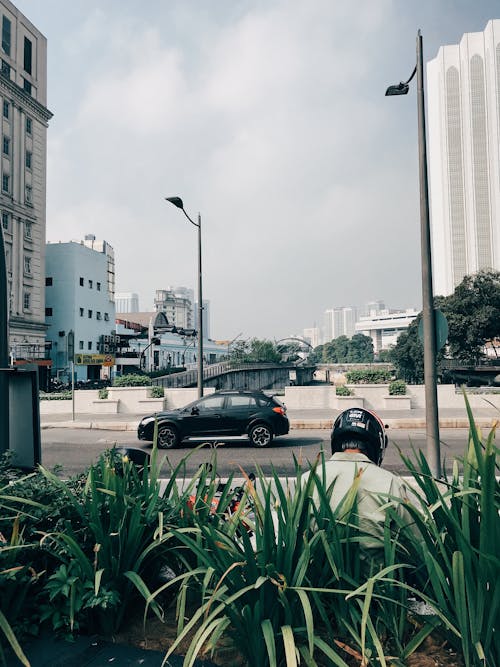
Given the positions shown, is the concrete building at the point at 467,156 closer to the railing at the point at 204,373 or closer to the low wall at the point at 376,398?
the railing at the point at 204,373

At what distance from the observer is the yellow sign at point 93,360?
52.3 metres

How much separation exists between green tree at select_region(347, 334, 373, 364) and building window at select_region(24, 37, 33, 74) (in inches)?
6225

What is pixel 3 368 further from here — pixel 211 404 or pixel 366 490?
pixel 211 404

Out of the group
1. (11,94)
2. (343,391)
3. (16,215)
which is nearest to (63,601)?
(343,391)

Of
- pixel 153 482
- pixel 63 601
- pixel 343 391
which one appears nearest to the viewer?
pixel 63 601

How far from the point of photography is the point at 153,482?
3.16 metres

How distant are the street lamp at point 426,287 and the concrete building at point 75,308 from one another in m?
48.0

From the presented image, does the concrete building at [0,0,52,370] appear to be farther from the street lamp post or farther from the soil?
the soil

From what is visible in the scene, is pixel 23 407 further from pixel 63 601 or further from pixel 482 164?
pixel 482 164

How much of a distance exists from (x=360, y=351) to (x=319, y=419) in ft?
589

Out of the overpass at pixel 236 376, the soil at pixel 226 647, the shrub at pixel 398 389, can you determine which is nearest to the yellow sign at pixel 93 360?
the overpass at pixel 236 376

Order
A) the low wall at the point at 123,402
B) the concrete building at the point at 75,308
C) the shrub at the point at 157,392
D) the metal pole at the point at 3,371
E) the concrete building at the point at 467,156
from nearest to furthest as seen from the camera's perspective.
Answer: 1. the metal pole at the point at 3,371
2. the low wall at the point at 123,402
3. the shrub at the point at 157,392
4. the concrete building at the point at 75,308
5. the concrete building at the point at 467,156

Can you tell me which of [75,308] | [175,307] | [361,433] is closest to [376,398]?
[361,433]

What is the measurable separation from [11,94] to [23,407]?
5148cm
